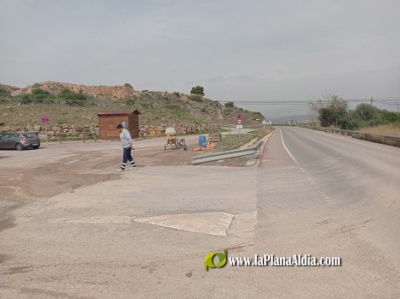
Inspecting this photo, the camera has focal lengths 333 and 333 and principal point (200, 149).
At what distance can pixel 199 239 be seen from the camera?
4.77 metres

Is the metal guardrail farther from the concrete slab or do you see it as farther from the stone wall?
the stone wall

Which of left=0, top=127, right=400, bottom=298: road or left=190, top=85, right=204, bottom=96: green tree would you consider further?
left=190, top=85, right=204, bottom=96: green tree

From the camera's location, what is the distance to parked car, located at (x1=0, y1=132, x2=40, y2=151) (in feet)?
82.0

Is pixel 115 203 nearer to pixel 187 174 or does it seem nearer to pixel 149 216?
pixel 149 216

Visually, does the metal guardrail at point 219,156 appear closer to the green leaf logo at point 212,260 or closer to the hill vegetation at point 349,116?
the green leaf logo at point 212,260

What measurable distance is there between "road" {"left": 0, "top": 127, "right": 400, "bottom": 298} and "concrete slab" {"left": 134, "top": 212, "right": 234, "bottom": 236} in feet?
0.06

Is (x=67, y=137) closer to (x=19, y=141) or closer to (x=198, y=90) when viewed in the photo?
(x=19, y=141)

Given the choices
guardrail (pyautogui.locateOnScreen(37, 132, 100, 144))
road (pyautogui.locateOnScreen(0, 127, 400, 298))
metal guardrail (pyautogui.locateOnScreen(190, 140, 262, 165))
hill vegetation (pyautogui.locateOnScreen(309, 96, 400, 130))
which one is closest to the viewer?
road (pyautogui.locateOnScreen(0, 127, 400, 298))

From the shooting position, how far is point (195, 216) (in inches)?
232

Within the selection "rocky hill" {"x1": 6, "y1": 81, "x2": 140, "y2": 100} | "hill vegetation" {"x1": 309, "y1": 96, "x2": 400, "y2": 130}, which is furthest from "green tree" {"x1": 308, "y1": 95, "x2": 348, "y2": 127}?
"rocky hill" {"x1": 6, "y1": 81, "x2": 140, "y2": 100}

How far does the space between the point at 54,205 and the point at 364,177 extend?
8217 millimetres

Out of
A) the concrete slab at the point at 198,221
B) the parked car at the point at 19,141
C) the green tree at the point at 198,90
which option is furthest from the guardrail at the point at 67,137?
the green tree at the point at 198,90

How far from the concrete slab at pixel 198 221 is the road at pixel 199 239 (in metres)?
0.02

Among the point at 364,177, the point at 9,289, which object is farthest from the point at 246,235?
the point at 364,177
